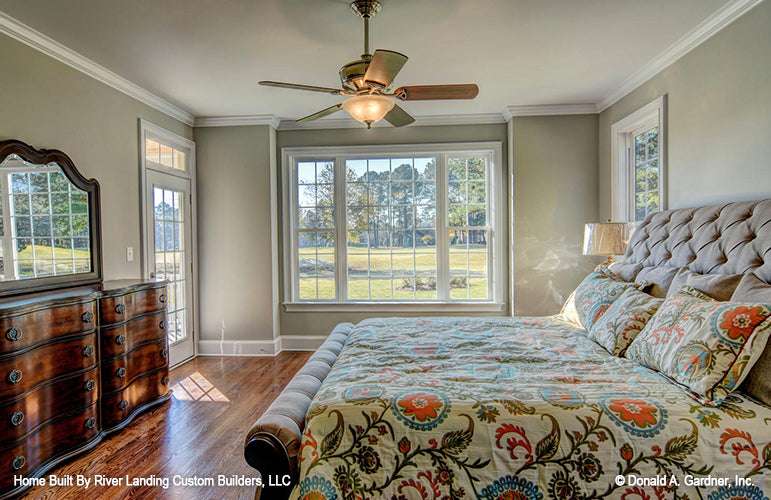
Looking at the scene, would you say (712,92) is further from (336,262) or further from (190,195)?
(190,195)

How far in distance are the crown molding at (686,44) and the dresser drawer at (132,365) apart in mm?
4470

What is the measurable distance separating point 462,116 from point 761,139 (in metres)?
2.67

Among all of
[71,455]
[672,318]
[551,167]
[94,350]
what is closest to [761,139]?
[672,318]

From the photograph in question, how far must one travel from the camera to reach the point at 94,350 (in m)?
2.49

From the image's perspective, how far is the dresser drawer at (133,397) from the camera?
262cm

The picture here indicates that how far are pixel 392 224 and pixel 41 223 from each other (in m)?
3.11

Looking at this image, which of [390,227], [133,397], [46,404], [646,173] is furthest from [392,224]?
[46,404]

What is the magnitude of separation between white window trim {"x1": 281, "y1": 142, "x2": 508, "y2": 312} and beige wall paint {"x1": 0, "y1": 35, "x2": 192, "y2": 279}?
4.80 ft

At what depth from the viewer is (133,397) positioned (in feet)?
9.37

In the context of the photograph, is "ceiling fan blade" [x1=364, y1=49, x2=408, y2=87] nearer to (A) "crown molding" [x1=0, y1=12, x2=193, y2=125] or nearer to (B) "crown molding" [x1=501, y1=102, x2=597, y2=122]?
(A) "crown molding" [x1=0, y1=12, x2=193, y2=125]

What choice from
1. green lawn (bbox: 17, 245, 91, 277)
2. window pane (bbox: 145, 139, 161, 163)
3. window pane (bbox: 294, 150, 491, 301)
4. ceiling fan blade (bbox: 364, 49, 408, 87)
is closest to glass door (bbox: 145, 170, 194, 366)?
window pane (bbox: 145, 139, 161, 163)

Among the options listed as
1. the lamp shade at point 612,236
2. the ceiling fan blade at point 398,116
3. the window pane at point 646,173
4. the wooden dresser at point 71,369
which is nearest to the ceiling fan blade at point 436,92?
the ceiling fan blade at point 398,116

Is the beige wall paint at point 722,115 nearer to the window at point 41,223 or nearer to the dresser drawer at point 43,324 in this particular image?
the dresser drawer at point 43,324

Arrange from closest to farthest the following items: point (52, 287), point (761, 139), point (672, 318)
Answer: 1. point (672, 318)
2. point (761, 139)
3. point (52, 287)
